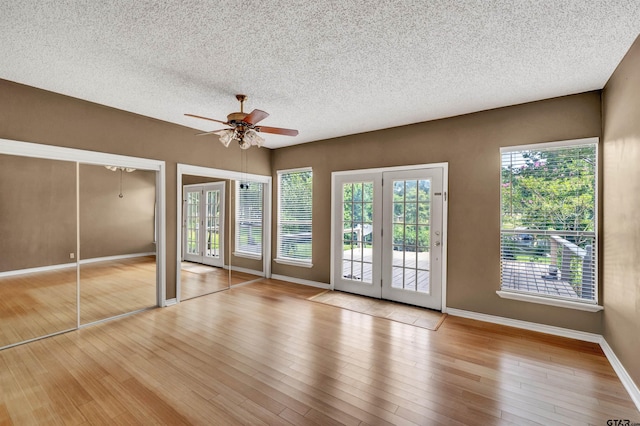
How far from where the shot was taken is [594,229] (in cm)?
303

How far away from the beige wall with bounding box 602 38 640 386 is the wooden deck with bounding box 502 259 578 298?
36 cm

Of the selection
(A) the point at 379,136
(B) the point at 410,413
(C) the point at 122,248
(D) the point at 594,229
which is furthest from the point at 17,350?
(D) the point at 594,229

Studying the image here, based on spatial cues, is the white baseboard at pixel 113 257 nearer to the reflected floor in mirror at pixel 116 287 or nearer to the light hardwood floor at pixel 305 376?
the reflected floor in mirror at pixel 116 287

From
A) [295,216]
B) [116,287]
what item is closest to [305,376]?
[116,287]

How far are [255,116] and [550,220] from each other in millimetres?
3474

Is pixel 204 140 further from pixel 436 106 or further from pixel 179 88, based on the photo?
pixel 436 106

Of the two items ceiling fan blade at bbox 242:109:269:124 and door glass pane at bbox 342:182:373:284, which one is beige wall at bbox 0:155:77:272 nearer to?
ceiling fan blade at bbox 242:109:269:124

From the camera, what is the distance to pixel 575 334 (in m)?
3.14

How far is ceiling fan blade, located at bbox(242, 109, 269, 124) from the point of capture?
2.73 meters

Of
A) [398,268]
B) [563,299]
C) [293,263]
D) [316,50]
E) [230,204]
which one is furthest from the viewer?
[293,263]

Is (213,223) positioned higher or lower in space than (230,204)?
lower

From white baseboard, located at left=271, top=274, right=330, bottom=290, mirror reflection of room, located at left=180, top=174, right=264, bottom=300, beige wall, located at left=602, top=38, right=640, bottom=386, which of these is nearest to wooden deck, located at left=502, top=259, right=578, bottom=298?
beige wall, located at left=602, top=38, right=640, bottom=386

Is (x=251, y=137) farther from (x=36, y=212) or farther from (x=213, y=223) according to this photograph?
(x=36, y=212)

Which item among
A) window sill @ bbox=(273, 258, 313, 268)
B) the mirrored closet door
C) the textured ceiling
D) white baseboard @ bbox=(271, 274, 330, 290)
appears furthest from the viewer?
window sill @ bbox=(273, 258, 313, 268)
